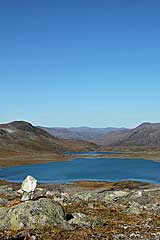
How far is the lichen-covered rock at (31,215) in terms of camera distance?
2103cm

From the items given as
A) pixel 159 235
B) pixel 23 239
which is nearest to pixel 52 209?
pixel 23 239

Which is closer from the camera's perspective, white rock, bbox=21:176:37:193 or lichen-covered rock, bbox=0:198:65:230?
lichen-covered rock, bbox=0:198:65:230

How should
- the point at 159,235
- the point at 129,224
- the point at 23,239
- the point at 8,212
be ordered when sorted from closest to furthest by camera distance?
the point at 23,239 < the point at 159,235 < the point at 8,212 < the point at 129,224

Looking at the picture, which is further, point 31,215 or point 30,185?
point 30,185

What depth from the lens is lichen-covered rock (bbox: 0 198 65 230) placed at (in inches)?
828

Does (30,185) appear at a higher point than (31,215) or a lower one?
higher

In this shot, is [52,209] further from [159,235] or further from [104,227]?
[159,235]

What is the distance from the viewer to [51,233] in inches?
759

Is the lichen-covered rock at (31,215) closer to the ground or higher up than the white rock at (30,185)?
closer to the ground

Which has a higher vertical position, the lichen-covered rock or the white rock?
the white rock

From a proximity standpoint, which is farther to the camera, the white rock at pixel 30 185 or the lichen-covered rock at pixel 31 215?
the white rock at pixel 30 185

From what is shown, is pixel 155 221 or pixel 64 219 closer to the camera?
pixel 64 219

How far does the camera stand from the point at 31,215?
21281 mm

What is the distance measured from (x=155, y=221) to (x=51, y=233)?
29.9 feet
